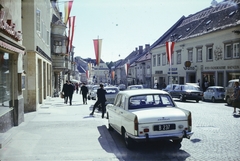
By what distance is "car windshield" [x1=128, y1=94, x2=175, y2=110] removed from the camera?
312 inches

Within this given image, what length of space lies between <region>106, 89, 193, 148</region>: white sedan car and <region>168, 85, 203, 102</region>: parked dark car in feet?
51.2

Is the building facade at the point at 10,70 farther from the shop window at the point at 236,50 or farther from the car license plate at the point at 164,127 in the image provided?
the shop window at the point at 236,50

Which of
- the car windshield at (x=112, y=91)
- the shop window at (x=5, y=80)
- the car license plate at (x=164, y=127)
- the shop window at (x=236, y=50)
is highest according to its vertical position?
the shop window at (x=236, y=50)

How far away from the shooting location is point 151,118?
22.8 feet

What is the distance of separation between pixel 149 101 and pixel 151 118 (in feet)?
3.89

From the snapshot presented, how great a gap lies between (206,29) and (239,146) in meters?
25.7

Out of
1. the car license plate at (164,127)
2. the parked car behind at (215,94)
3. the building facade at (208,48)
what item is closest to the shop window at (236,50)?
the building facade at (208,48)

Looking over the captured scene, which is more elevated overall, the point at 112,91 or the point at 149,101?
the point at 149,101

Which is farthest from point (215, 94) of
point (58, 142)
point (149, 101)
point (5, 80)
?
point (5, 80)

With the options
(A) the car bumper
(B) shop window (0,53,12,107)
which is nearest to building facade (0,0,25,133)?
(B) shop window (0,53,12,107)

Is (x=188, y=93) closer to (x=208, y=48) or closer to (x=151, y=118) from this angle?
(x=208, y=48)

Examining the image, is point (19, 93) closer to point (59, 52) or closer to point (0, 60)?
point (0, 60)

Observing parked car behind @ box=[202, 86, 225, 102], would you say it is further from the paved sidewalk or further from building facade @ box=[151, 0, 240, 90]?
the paved sidewalk

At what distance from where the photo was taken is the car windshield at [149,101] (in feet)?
26.0
